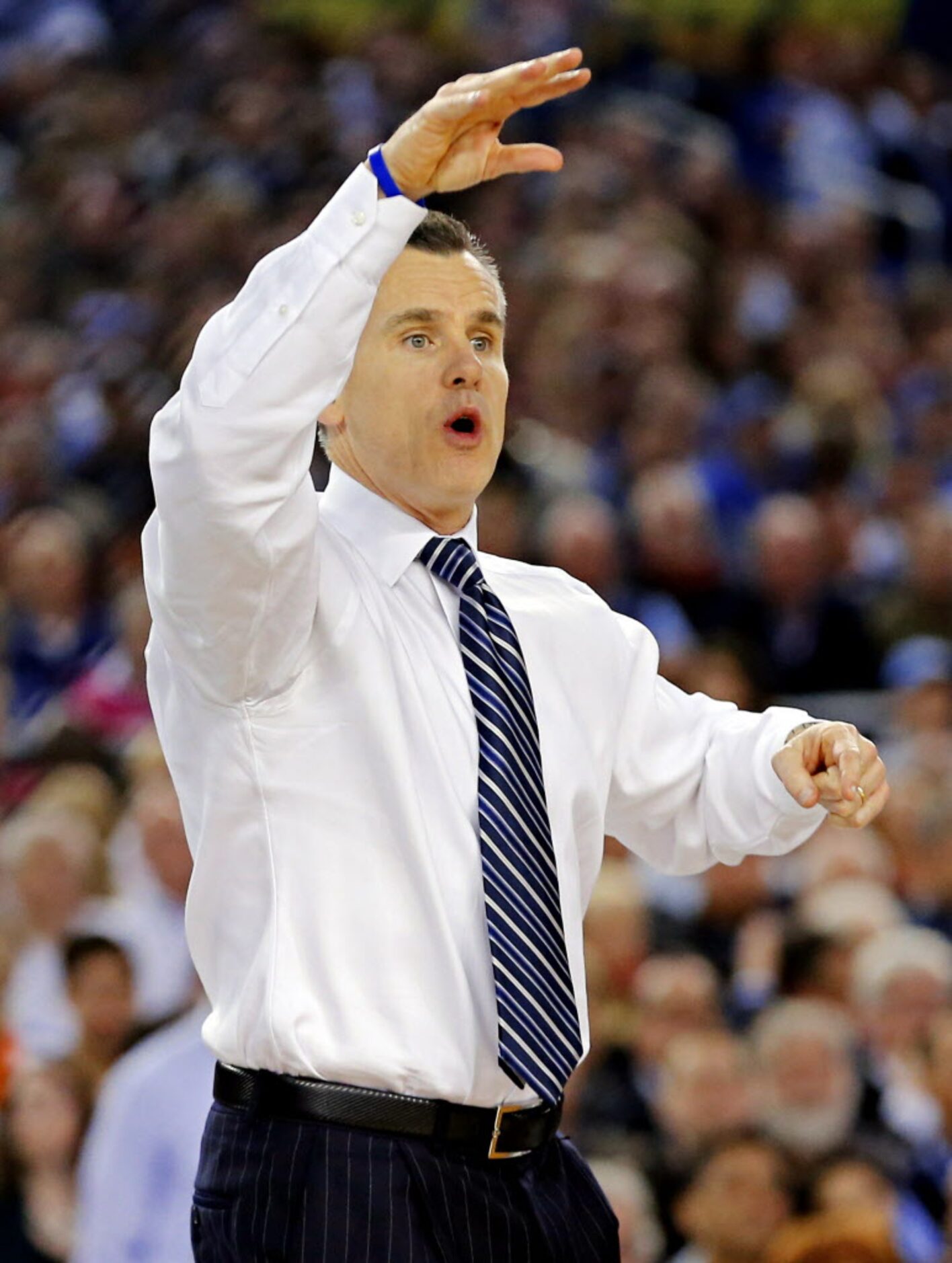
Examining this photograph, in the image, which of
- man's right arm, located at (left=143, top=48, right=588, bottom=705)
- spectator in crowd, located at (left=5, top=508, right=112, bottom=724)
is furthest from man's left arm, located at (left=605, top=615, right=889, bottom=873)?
spectator in crowd, located at (left=5, top=508, right=112, bottom=724)

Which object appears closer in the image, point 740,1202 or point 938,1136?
point 740,1202

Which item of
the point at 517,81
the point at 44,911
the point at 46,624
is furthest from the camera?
the point at 46,624

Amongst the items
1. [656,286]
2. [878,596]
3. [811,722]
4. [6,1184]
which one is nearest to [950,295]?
[656,286]

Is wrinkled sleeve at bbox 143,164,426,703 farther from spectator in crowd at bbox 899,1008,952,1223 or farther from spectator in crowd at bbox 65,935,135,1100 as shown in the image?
spectator in crowd at bbox 65,935,135,1100

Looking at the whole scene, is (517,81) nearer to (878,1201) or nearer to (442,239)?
(442,239)

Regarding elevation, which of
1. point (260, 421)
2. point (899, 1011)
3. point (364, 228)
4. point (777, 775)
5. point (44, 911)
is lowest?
point (44, 911)

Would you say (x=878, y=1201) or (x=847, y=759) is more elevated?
(x=847, y=759)

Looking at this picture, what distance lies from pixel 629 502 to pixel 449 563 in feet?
15.1

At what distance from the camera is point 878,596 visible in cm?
684

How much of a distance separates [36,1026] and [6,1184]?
0.64m

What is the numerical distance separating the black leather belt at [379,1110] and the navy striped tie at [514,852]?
0.07 meters

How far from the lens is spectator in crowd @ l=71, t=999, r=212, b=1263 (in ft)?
15.3

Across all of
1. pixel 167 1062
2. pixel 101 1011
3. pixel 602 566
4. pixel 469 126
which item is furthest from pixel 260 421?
pixel 602 566

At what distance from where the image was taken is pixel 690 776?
3127 mm
